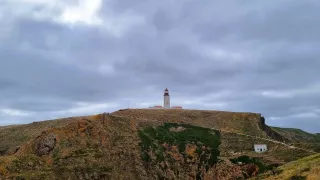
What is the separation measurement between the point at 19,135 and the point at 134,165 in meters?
44.1

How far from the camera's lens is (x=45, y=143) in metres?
86.8

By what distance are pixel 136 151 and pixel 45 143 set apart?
2148 cm

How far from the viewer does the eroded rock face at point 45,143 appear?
84938 mm

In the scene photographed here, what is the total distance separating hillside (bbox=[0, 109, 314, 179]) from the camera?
79312 mm

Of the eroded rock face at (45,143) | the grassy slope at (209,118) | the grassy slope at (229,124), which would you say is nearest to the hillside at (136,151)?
the eroded rock face at (45,143)

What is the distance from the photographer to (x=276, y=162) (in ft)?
276

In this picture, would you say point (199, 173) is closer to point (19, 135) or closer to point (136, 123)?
point (136, 123)

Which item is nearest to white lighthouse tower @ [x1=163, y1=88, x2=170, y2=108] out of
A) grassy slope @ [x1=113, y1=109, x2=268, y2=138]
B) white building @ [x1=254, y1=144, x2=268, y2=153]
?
grassy slope @ [x1=113, y1=109, x2=268, y2=138]

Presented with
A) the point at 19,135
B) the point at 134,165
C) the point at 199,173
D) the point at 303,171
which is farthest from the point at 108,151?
the point at 303,171

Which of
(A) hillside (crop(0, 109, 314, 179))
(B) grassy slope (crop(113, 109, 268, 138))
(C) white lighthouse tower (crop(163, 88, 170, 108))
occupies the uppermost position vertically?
(C) white lighthouse tower (crop(163, 88, 170, 108))

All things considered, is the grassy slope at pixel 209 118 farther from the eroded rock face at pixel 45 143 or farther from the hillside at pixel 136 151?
the eroded rock face at pixel 45 143

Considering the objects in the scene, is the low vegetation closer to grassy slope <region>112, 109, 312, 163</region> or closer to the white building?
grassy slope <region>112, 109, 312, 163</region>

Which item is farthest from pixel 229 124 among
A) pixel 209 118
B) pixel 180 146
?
pixel 180 146

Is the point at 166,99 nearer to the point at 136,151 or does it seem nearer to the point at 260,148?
the point at 136,151
